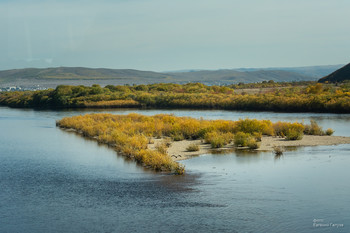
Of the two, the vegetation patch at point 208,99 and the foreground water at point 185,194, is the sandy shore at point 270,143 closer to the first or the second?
the foreground water at point 185,194

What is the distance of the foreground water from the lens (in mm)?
11508


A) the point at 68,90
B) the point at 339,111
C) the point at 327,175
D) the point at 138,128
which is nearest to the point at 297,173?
the point at 327,175

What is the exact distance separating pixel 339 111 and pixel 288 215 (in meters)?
36.3

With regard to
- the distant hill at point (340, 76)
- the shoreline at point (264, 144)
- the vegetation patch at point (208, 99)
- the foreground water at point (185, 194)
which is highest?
the distant hill at point (340, 76)

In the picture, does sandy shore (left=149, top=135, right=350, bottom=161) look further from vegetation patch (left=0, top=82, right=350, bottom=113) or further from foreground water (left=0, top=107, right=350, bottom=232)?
vegetation patch (left=0, top=82, right=350, bottom=113)

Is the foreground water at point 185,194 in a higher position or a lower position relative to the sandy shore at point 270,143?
lower

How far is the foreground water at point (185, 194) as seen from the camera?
453 inches

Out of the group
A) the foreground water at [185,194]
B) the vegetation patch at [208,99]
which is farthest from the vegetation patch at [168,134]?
the vegetation patch at [208,99]

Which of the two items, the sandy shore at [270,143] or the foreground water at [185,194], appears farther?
the sandy shore at [270,143]

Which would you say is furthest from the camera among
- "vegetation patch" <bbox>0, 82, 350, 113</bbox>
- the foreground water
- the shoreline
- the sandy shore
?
"vegetation patch" <bbox>0, 82, 350, 113</bbox>

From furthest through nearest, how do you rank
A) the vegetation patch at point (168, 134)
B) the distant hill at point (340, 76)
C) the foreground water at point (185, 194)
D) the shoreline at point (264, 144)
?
the distant hill at point (340, 76) < the shoreline at point (264, 144) < the vegetation patch at point (168, 134) < the foreground water at point (185, 194)

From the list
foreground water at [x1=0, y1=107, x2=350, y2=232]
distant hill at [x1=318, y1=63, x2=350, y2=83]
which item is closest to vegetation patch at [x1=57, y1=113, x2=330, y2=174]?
foreground water at [x1=0, y1=107, x2=350, y2=232]

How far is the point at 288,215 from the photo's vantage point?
11.8 meters

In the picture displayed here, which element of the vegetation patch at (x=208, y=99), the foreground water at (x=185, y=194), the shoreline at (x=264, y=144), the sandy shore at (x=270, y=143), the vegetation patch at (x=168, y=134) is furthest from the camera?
the vegetation patch at (x=208, y=99)
